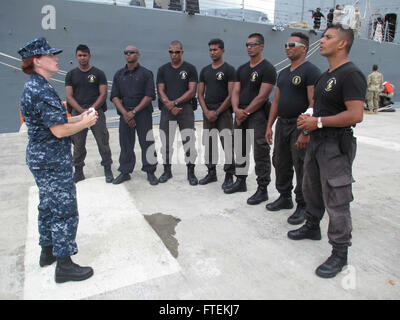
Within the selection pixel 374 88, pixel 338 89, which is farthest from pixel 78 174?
pixel 374 88

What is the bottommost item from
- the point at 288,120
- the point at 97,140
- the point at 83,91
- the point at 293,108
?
the point at 97,140

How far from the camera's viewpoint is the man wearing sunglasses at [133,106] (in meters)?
4.15

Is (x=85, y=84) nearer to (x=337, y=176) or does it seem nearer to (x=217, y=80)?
(x=217, y=80)

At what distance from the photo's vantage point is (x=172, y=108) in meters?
4.18

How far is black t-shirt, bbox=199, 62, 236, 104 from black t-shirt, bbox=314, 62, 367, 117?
67.8 inches

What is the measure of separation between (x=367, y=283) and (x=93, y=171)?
13.1 feet

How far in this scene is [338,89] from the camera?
7.22 feet

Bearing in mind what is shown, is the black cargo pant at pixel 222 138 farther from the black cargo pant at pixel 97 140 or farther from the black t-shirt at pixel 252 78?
the black cargo pant at pixel 97 140

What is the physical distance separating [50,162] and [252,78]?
2.35m

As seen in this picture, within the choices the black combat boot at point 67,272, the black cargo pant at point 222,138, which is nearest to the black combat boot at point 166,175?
the black cargo pant at point 222,138

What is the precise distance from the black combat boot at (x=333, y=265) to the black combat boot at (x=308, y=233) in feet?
1.44

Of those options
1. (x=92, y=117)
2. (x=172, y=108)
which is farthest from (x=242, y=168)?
(x=92, y=117)
